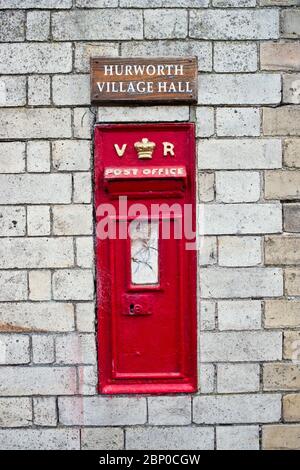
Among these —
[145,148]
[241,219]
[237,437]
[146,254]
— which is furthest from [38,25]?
[237,437]

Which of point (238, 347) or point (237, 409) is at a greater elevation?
point (238, 347)

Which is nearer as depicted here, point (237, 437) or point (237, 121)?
point (237, 121)

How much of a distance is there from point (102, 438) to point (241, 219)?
1.53 meters

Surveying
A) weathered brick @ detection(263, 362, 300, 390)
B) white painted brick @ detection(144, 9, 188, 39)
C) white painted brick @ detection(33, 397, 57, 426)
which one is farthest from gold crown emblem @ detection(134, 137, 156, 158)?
white painted brick @ detection(33, 397, 57, 426)

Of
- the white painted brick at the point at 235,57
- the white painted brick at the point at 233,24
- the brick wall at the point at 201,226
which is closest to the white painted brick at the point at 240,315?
the brick wall at the point at 201,226

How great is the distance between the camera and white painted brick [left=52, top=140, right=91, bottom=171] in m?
3.18

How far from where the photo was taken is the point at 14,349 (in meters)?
3.24

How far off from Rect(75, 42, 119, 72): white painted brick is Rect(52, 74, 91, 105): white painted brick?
0.21 feet

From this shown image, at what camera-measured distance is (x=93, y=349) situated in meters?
3.25

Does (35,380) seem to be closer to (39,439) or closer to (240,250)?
(39,439)

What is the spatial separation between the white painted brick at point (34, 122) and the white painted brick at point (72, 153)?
59mm

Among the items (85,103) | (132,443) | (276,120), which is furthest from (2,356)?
(276,120)

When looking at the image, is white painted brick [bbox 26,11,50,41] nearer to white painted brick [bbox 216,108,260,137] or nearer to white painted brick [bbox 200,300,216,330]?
white painted brick [bbox 216,108,260,137]

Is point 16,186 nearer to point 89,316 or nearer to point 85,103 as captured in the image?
point 85,103
